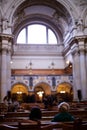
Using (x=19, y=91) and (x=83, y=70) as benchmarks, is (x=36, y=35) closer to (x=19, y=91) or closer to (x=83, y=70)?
(x=19, y=91)

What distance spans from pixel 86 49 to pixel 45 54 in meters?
10.4

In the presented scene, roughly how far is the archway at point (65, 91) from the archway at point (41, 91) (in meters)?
1.40

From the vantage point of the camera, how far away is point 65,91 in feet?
100

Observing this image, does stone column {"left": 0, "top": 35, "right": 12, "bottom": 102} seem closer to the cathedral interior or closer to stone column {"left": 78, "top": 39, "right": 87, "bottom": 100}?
the cathedral interior

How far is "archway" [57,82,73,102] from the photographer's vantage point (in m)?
28.8

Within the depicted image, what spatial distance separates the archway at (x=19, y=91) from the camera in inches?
1137

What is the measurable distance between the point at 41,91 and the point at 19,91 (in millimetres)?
2815

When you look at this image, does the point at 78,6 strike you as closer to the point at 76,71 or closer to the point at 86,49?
the point at 86,49

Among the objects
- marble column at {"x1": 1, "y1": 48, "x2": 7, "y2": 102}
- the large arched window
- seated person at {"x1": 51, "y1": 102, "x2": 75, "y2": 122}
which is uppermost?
the large arched window

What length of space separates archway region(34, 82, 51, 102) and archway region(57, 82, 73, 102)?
4.59 ft

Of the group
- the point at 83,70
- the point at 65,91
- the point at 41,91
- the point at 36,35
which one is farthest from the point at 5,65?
the point at 36,35

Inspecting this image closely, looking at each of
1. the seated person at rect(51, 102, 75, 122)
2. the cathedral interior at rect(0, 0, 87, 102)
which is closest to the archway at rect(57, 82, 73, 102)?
the cathedral interior at rect(0, 0, 87, 102)

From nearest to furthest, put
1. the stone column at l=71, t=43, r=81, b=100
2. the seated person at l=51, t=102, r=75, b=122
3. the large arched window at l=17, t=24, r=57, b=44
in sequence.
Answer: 1. the seated person at l=51, t=102, r=75, b=122
2. the stone column at l=71, t=43, r=81, b=100
3. the large arched window at l=17, t=24, r=57, b=44

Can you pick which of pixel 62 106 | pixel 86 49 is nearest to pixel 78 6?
pixel 86 49
